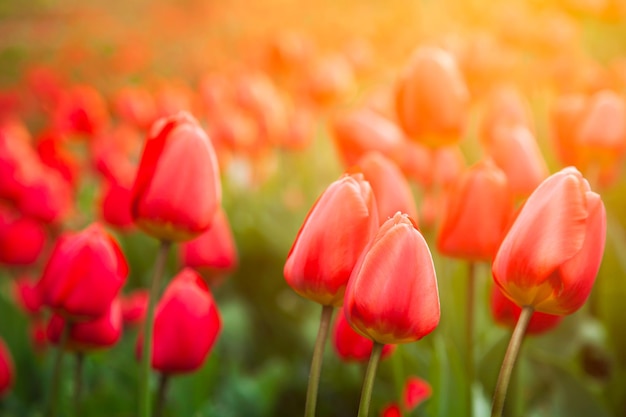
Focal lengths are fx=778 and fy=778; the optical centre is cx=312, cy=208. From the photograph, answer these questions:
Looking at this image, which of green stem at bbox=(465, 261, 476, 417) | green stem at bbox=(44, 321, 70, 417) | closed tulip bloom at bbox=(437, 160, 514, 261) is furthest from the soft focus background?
green stem at bbox=(44, 321, 70, 417)

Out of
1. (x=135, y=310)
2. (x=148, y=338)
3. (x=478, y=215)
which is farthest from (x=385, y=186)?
(x=135, y=310)

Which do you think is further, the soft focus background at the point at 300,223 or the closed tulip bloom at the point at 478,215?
the soft focus background at the point at 300,223

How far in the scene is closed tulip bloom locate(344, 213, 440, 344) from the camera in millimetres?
624

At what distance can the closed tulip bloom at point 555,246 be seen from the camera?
654 millimetres

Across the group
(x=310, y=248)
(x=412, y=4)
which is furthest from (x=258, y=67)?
(x=310, y=248)

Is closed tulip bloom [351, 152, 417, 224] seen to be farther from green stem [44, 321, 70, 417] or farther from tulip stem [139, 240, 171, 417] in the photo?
green stem [44, 321, 70, 417]

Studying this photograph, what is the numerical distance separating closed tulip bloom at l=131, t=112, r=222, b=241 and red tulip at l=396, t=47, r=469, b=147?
46 centimetres

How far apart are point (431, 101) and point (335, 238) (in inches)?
21.2

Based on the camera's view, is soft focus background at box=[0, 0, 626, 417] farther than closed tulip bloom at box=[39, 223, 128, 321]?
Yes

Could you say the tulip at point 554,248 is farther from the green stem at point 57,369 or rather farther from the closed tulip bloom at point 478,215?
the green stem at point 57,369

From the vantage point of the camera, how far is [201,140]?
2.60 ft

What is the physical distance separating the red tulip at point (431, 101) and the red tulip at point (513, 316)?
0.30 meters

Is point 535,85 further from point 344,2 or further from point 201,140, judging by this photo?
point 344,2

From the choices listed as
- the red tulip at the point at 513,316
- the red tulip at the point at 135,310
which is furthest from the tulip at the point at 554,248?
the red tulip at the point at 135,310
